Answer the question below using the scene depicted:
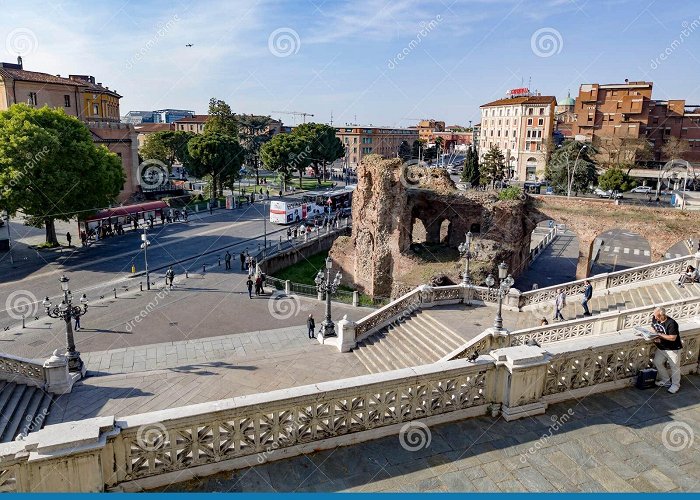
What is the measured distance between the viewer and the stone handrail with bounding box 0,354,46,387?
1525cm

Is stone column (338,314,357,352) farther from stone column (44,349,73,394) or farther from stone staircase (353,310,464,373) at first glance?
stone column (44,349,73,394)

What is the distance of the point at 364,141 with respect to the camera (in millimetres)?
122000

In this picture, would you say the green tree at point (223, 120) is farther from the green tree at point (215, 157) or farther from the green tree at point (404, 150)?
the green tree at point (404, 150)

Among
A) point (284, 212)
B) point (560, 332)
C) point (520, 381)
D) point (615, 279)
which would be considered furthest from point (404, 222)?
point (520, 381)

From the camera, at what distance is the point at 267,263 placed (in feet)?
120

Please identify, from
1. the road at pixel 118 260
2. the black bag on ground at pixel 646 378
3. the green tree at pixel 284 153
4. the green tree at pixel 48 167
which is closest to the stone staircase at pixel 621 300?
the black bag on ground at pixel 646 378

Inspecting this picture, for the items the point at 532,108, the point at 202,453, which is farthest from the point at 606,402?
the point at 532,108

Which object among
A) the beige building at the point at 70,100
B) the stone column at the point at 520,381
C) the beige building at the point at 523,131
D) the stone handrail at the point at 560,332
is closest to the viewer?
the stone column at the point at 520,381

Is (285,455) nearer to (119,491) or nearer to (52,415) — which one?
(119,491)

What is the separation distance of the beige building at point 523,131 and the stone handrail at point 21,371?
8039cm

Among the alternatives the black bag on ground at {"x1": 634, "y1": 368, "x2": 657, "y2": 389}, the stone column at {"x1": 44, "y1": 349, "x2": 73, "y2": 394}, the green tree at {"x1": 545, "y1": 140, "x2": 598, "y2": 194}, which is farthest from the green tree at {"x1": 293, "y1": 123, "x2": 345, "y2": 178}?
the black bag on ground at {"x1": 634, "y1": 368, "x2": 657, "y2": 389}

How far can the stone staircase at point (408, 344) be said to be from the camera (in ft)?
55.6

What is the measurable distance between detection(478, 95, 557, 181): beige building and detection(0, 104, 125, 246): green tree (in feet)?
222

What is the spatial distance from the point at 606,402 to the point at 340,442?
399 cm
